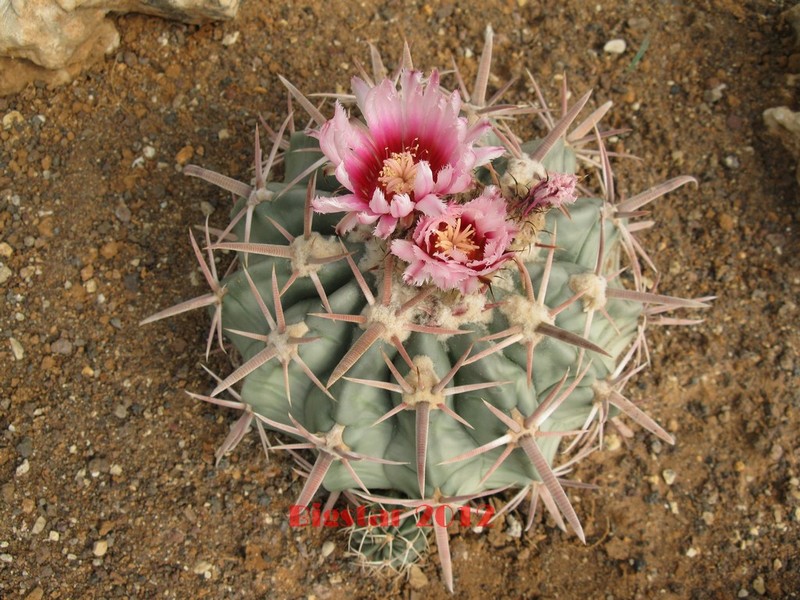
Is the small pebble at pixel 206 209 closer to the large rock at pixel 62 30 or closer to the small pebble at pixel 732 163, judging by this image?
the large rock at pixel 62 30

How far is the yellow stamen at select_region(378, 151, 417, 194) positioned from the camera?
1.46 meters

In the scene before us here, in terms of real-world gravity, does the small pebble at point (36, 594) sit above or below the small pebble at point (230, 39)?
below

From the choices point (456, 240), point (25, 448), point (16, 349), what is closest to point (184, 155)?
point (16, 349)

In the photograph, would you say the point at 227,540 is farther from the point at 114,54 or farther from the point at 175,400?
the point at 114,54

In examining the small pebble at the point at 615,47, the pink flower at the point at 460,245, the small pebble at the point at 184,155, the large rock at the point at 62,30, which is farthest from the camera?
the small pebble at the point at 615,47

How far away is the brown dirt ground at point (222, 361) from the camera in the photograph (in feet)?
7.45

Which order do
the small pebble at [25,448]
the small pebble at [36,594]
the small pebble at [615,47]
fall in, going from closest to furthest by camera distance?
the small pebble at [36,594] < the small pebble at [25,448] < the small pebble at [615,47]

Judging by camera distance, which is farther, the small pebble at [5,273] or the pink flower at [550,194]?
the small pebble at [5,273]

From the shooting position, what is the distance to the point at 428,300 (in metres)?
1.62

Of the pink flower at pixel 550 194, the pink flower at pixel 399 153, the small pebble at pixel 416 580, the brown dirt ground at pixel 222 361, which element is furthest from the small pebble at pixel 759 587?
the pink flower at pixel 399 153

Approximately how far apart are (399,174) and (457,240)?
18 cm

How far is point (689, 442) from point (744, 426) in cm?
18

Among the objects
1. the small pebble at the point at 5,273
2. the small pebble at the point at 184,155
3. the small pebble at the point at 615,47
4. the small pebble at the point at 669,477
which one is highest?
the small pebble at the point at 615,47
